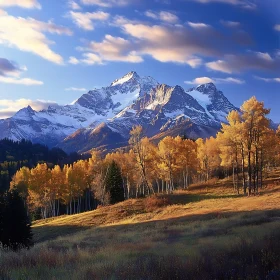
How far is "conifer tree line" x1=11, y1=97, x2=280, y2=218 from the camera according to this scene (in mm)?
40250

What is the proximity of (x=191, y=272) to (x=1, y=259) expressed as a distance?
6.24 metres

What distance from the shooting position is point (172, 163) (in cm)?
6109

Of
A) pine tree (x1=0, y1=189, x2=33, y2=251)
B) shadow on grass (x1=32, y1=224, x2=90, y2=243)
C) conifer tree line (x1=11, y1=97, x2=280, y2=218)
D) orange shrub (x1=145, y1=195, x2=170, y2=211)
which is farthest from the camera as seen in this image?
orange shrub (x1=145, y1=195, x2=170, y2=211)

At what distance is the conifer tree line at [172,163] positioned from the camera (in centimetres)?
4025

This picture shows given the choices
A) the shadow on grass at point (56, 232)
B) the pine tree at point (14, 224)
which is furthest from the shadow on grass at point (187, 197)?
the pine tree at point (14, 224)

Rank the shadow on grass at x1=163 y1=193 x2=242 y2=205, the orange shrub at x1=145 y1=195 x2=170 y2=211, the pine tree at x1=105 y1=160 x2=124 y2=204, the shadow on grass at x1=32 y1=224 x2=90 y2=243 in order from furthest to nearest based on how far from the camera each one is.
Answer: the pine tree at x1=105 y1=160 x2=124 y2=204
the shadow on grass at x1=163 y1=193 x2=242 y2=205
the orange shrub at x1=145 y1=195 x2=170 y2=211
the shadow on grass at x1=32 y1=224 x2=90 y2=243

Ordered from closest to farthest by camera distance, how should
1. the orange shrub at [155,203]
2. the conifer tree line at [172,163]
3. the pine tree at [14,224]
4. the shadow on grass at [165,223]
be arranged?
1. the shadow on grass at [165,223]
2. the pine tree at [14,224]
3. the conifer tree line at [172,163]
4. the orange shrub at [155,203]

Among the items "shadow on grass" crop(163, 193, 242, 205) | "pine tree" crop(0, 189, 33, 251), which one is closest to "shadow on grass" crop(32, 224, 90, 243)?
"pine tree" crop(0, 189, 33, 251)

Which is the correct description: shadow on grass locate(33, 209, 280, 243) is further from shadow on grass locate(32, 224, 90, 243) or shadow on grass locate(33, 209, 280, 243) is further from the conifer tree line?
the conifer tree line

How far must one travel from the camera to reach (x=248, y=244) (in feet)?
35.4

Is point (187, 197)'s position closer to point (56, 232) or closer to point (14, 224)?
point (56, 232)

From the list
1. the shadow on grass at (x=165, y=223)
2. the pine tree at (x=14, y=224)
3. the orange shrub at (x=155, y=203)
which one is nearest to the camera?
the shadow on grass at (x=165, y=223)

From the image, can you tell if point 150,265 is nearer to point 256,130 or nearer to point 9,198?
point 9,198

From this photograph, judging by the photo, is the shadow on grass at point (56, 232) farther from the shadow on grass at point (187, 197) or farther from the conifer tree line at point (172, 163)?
the conifer tree line at point (172, 163)
